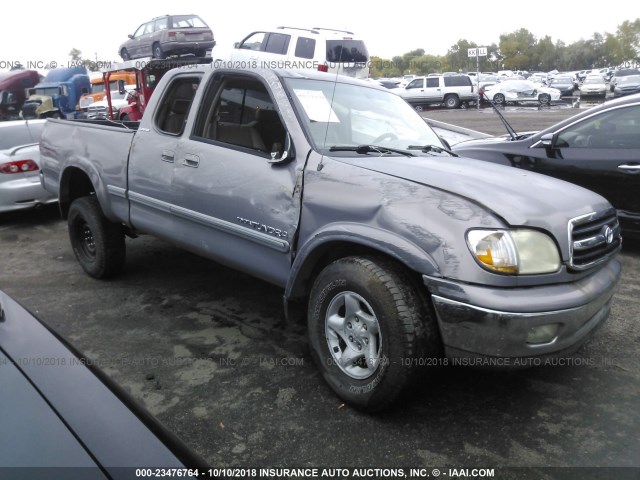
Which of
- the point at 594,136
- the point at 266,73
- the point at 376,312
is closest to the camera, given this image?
the point at 376,312

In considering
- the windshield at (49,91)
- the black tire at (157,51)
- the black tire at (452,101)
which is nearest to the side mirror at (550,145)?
the black tire at (157,51)

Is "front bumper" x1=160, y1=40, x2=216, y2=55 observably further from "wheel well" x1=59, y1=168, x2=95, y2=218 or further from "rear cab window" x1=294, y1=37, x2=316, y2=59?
"wheel well" x1=59, y1=168, x2=95, y2=218

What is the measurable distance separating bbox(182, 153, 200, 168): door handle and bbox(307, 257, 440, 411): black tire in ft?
4.40

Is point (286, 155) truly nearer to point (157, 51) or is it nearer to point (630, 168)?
point (630, 168)

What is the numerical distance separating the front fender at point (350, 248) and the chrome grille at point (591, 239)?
722mm

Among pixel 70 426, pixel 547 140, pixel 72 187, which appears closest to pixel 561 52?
pixel 547 140

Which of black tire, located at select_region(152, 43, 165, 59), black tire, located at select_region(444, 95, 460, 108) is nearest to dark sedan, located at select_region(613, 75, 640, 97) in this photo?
black tire, located at select_region(444, 95, 460, 108)

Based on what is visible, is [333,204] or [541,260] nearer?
[541,260]

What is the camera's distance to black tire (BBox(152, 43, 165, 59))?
1773 cm

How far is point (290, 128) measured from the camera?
333 cm

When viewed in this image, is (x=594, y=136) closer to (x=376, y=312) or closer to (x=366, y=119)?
(x=366, y=119)

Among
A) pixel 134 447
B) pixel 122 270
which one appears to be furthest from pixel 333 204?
pixel 122 270

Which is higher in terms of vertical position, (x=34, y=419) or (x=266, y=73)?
(x=266, y=73)

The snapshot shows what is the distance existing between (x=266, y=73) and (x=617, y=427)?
2.84 meters
